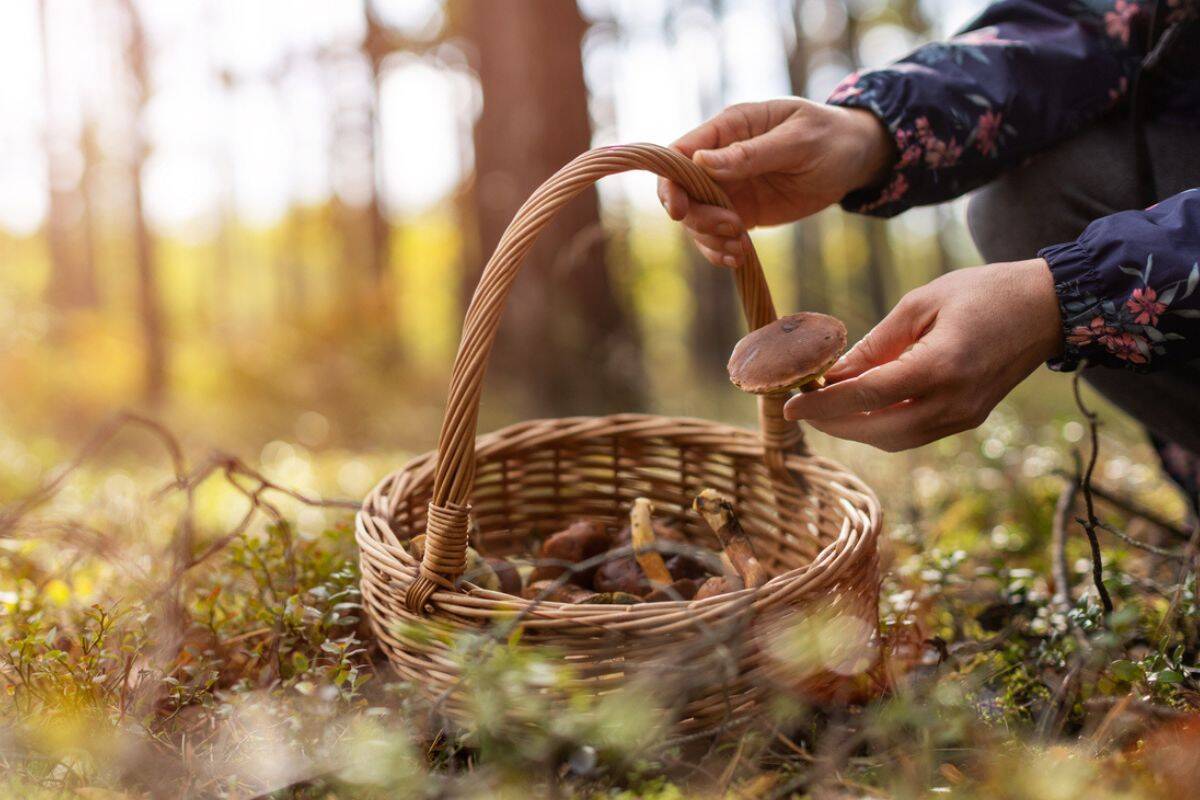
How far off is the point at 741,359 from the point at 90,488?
296cm

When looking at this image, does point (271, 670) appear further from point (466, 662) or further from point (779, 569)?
point (779, 569)

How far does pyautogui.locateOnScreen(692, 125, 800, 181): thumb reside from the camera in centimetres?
150

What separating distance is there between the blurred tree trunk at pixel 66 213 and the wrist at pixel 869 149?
46.7 ft

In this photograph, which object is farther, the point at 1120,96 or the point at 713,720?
the point at 1120,96

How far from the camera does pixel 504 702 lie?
1.05 metres

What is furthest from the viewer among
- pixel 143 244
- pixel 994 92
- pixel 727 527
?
pixel 143 244

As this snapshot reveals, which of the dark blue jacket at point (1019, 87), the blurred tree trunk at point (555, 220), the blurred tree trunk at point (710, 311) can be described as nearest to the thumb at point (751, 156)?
the dark blue jacket at point (1019, 87)

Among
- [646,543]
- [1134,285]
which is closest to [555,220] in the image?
[646,543]

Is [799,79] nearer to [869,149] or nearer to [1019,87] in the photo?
[1019,87]

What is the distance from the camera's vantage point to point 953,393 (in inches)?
46.7

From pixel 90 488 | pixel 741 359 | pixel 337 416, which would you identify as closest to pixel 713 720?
pixel 741 359

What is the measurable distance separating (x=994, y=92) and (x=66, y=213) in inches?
668

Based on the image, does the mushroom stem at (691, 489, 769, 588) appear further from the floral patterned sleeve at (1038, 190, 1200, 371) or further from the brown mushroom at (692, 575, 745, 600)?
the floral patterned sleeve at (1038, 190, 1200, 371)

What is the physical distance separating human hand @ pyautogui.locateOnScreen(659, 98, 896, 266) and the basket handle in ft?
0.46
